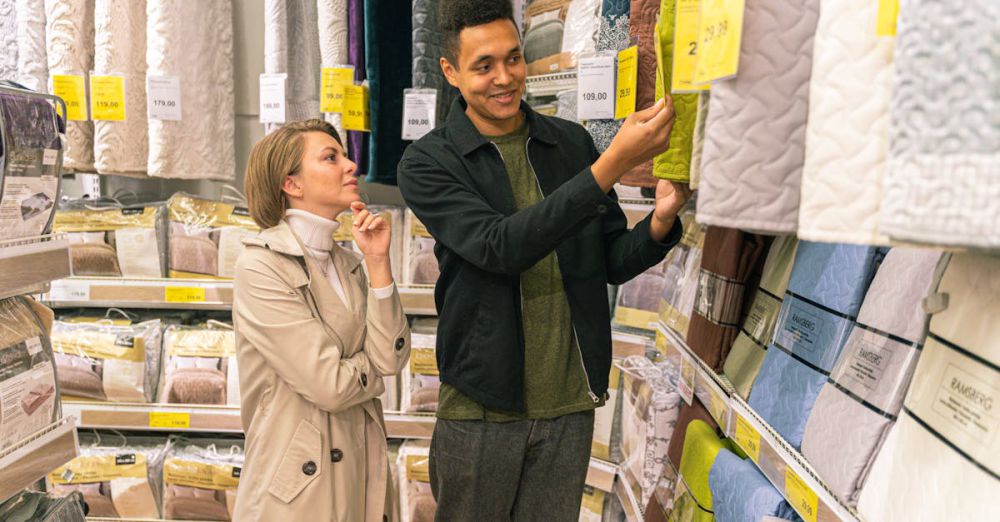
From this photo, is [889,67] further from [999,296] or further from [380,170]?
[380,170]

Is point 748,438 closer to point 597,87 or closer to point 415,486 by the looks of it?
point 597,87

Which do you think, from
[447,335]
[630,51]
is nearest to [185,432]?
[447,335]

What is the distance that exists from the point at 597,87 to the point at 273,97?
4.09 feet

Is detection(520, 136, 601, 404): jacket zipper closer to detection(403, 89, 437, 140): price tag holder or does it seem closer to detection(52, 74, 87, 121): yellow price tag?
detection(403, 89, 437, 140): price tag holder

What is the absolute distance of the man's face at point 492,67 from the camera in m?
1.50

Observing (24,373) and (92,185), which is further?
(92,185)

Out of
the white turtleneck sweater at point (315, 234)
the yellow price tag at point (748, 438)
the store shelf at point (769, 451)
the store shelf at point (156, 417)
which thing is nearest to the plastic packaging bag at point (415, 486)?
the store shelf at point (156, 417)

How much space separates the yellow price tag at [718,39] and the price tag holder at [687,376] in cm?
98

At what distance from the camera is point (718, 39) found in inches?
28.6

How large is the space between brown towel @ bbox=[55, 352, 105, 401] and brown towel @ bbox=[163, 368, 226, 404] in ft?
0.85

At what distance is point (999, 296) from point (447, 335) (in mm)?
1106

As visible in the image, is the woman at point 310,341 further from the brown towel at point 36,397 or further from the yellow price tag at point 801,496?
the yellow price tag at point 801,496

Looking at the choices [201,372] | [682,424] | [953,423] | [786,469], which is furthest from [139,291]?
[953,423]

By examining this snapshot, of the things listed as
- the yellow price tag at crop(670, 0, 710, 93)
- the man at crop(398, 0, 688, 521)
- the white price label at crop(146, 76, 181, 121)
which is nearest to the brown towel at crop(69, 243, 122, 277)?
the white price label at crop(146, 76, 181, 121)
